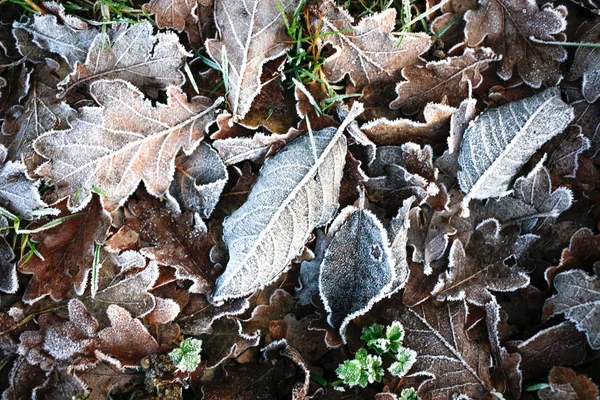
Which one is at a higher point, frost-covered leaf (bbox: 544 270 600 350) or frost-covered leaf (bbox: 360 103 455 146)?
frost-covered leaf (bbox: 360 103 455 146)

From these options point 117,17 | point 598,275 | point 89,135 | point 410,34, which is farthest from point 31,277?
point 598,275

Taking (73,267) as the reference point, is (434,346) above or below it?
below

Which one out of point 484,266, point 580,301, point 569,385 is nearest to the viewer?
point 569,385

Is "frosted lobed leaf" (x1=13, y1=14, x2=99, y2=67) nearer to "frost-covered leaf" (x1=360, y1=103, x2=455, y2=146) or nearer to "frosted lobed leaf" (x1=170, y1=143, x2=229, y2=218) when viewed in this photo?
"frosted lobed leaf" (x1=170, y1=143, x2=229, y2=218)

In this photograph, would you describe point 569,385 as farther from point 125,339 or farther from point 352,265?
point 125,339

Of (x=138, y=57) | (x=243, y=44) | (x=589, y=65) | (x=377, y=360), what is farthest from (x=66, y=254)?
(x=589, y=65)

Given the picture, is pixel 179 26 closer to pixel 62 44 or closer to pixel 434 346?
pixel 62 44

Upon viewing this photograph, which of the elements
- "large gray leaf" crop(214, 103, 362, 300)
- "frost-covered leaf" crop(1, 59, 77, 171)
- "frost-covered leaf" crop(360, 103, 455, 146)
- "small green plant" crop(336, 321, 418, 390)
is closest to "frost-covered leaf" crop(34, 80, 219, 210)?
"frost-covered leaf" crop(1, 59, 77, 171)
